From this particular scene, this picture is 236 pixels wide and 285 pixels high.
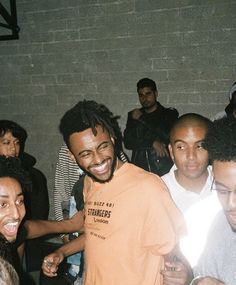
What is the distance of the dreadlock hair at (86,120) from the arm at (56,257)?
714mm

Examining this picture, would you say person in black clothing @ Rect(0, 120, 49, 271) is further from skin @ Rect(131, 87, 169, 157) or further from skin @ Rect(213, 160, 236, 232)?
skin @ Rect(213, 160, 236, 232)

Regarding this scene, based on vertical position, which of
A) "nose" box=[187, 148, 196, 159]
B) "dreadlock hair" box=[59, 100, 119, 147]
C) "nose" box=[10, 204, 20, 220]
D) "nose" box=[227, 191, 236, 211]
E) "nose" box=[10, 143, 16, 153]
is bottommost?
"nose" box=[10, 204, 20, 220]

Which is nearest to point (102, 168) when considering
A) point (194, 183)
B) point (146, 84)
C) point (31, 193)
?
point (194, 183)

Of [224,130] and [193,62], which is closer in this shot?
[224,130]

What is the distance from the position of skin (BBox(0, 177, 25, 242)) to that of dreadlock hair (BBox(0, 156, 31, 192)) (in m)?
0.07

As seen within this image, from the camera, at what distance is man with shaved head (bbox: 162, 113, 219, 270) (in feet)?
7.52

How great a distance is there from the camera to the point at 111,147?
2.25 m

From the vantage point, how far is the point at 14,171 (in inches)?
92.5

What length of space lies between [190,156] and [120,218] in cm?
75

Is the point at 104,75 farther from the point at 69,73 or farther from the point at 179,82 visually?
the point at 179,82

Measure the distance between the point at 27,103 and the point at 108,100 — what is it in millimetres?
1543

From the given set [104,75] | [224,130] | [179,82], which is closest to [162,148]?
[179,82]

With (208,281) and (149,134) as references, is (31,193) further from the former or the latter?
(208,281)

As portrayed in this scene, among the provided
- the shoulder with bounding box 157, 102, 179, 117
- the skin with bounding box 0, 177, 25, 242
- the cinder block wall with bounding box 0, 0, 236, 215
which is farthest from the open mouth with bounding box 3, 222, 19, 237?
the cinder block wall with bounding box 0, 0, 236, 215
